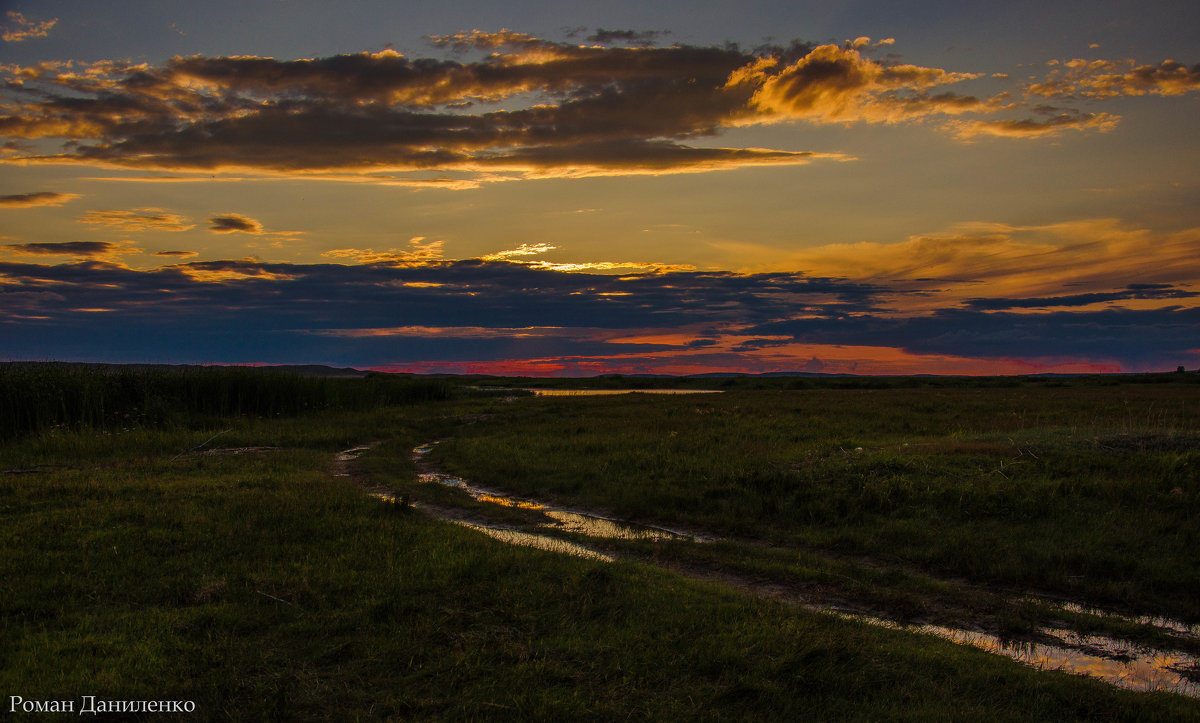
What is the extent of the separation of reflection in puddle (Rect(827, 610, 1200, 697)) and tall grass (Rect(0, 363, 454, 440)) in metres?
27.5

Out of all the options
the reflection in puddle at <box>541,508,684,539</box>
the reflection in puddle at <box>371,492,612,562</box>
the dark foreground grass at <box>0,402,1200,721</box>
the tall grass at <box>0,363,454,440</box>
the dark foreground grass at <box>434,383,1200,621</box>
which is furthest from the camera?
the tall grass at <box>0,363,454,440</box>

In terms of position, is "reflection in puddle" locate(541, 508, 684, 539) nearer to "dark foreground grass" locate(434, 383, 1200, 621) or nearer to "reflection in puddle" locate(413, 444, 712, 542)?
"reflection in puddle" locate(413, 444, 712, 542)

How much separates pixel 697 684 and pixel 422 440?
24718mm

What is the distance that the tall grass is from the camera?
23375 millimetres

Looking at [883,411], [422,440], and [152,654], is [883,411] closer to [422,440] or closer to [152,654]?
[422,440]

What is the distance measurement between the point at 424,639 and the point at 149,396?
1075 inches

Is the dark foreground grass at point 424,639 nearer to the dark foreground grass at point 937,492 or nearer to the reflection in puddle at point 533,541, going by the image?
the reflection in puddle at point 533,541

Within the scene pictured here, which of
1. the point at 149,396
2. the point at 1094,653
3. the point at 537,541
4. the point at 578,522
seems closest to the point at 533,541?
the point at 537,541

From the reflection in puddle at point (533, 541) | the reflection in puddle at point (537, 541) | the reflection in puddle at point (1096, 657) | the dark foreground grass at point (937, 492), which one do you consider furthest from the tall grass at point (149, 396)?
the reflection in puddle at point (1096, 657)

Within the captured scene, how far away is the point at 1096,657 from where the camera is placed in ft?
23.5

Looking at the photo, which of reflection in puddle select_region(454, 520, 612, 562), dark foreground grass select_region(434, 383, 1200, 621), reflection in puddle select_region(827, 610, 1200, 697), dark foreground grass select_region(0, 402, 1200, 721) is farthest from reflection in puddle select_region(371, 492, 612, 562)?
reflection in puddle select_region(827, 610, 1200, 697)

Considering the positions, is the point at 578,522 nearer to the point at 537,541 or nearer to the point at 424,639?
the point at 537,541

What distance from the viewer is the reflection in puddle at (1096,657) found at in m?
6.58

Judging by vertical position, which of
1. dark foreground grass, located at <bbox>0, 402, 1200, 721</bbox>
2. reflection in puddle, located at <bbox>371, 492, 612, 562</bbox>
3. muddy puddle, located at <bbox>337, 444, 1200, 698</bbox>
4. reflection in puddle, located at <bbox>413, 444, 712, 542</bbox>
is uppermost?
dark foreground grass, located at <bbox>0, 402, 1200, 721</bbox>
